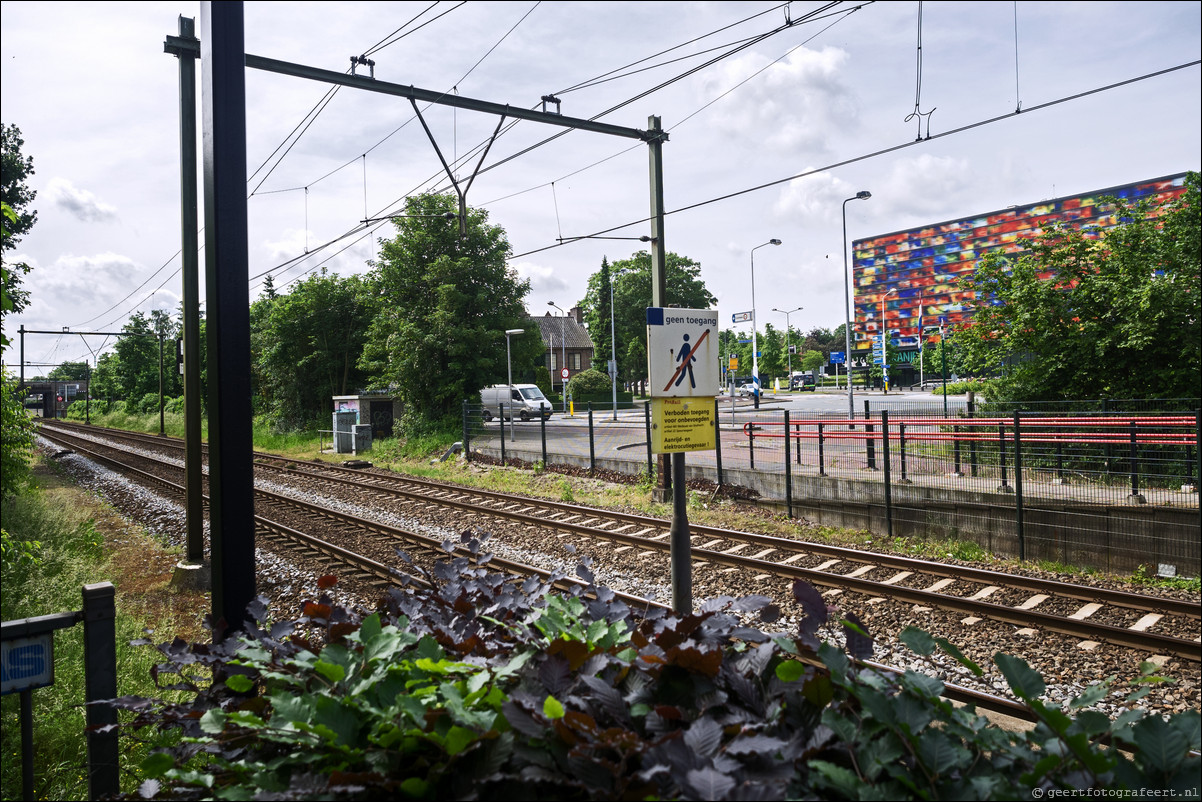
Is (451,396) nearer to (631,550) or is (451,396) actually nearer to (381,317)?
(381,317)

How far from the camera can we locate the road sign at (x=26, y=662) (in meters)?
2.46

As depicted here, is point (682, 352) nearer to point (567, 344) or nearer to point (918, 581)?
point (918, 581)

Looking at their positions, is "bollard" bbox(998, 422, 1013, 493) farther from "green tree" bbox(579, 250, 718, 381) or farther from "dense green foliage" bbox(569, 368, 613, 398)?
"green tree" bbox(579, 250, 718, 381)

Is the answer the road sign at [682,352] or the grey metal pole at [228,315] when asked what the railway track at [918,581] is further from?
the grey metal pole at [228,315]

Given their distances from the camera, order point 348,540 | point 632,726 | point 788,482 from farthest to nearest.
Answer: point 788,482 < point 348,540 < point 632,726

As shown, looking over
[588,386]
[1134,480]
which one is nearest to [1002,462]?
[1134,480]

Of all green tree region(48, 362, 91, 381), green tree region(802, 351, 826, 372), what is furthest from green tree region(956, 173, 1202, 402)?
green tree region(48, 362, 91, 381)

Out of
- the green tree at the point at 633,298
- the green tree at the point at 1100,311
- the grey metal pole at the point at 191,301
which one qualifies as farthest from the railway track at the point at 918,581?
the green tree at the point at 633,298

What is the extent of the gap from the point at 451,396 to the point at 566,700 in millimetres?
27899

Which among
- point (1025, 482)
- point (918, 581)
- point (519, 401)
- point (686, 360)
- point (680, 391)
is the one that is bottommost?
point (918, 581)

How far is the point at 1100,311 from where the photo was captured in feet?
45.6

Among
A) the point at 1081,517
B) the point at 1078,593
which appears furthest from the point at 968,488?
the point at 1078,593

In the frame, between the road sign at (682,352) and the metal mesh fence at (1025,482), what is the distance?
5.20 metres

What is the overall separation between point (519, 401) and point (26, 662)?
38.0 m
